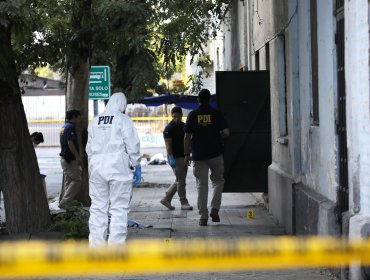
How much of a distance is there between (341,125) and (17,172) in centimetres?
432

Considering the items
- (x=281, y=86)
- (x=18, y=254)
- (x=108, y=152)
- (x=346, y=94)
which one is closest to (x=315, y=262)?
(x=18, y=254)

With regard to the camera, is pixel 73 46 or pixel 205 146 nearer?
pixel 205 146

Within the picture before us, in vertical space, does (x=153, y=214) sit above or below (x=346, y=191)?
below

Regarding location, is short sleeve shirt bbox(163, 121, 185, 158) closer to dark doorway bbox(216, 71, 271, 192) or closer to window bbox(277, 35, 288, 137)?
dark doorway bbox(216, 71, 271, 192)

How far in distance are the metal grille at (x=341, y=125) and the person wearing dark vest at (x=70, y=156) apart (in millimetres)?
6988

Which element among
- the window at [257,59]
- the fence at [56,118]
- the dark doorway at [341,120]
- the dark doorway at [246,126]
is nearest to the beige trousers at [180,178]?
the dark doorway at [246,126]

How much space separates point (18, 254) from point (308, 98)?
7052mm

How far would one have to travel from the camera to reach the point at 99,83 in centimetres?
1597

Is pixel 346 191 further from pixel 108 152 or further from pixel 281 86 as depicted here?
pixel 281 86

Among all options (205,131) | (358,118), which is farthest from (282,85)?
(358,118)

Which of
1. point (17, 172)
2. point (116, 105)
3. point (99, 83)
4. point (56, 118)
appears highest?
point (99, 83)

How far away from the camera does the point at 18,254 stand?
3.68 meters

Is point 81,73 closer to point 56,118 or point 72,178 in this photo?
point 72,178

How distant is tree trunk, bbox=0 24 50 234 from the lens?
10.3 metres
